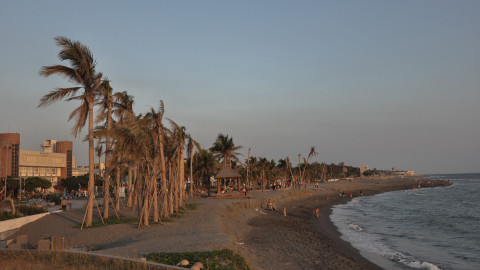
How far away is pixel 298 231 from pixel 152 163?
1237cm

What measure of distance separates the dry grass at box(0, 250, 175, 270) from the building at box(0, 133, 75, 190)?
4582cm

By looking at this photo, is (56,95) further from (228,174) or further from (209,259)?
(228,174)

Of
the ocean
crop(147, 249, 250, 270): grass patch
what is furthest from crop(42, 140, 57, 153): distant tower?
crop(147, 249, 250, 270): grass patch

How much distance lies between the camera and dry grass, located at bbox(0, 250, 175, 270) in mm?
10414

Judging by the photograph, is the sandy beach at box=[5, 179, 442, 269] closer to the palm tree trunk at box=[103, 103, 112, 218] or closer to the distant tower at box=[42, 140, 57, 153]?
the palm tree trunk at box=[103, 103, 112, 218]

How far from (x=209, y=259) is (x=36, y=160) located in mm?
64539

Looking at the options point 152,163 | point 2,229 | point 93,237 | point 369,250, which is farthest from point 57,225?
point 369,250

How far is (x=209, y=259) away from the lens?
12.1 m

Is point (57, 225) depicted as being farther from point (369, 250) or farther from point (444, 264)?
point (444, 264)

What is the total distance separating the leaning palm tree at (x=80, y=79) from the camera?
1880 cm

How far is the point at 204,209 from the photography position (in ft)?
103

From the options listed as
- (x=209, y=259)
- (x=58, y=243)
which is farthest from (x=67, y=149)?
(x=209, y=259)

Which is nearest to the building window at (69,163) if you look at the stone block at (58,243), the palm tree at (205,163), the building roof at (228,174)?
the palm tree at (205,163)

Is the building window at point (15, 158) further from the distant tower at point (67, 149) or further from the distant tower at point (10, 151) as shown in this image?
the distant tower at point (67, 149)
